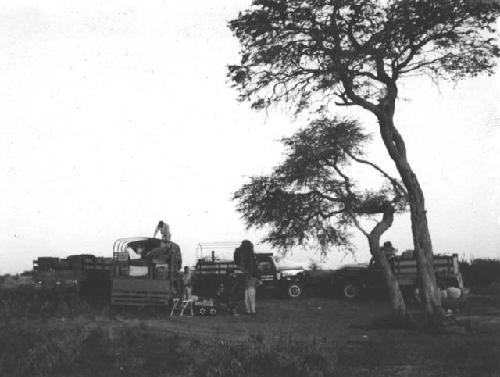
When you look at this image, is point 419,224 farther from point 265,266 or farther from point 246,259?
point 265,266

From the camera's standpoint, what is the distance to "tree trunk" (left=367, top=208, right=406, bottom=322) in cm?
1411

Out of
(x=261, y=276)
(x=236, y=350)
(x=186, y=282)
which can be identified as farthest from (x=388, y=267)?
(x=261, y=276)

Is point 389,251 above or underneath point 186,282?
above

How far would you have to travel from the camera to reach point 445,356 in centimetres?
864

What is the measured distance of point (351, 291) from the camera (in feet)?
74.8

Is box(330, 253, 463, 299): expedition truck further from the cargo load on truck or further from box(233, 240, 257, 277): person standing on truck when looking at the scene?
the cargo load on truck

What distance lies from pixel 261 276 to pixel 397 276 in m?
6.20

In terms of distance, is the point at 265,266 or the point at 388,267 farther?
the point at 265,266

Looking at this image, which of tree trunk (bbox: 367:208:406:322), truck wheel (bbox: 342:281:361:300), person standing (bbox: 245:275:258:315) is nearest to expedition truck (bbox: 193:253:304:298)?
truck wheel (bbox: 342:281:361:300)

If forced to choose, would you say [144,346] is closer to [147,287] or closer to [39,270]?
[147,287]

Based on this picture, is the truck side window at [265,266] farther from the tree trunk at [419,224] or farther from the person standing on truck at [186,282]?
the tree trunk at [419,224]

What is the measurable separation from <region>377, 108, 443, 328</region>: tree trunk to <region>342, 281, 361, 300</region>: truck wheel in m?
9.77

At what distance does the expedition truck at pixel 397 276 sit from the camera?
1912cm

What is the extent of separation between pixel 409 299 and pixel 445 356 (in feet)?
41.5
